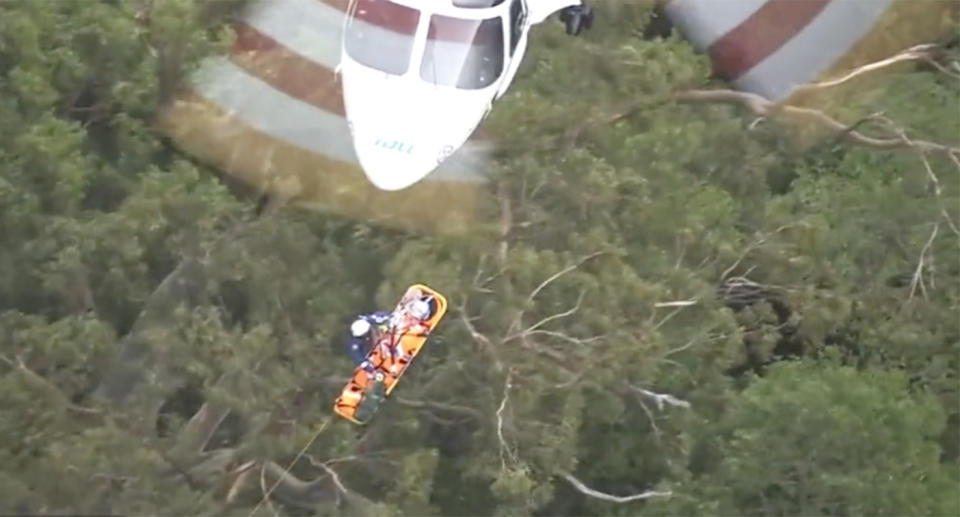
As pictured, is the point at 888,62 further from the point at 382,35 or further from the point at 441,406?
the point at 441,406

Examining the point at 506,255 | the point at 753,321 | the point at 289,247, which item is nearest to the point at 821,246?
the point at 753,321

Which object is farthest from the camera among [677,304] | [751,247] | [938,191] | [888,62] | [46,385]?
[888,62]

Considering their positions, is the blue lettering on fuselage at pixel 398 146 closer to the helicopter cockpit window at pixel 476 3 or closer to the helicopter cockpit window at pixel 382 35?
the helicopter cockpit window at pixel 382 35

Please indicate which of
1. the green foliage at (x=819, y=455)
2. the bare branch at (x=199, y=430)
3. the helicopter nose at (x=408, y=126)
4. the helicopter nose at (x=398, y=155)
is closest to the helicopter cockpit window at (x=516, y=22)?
the helicopter nose at (x=408, y=126)

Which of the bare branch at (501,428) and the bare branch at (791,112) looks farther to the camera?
the bare branch at (791,112)

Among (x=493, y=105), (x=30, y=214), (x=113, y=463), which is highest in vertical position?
(x=493, y=105)

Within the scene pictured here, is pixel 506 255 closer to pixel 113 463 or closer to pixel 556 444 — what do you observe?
pixel 556 444

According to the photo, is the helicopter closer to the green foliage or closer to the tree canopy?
the tree canopy

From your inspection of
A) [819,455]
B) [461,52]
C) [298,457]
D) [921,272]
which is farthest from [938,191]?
[298,457]
